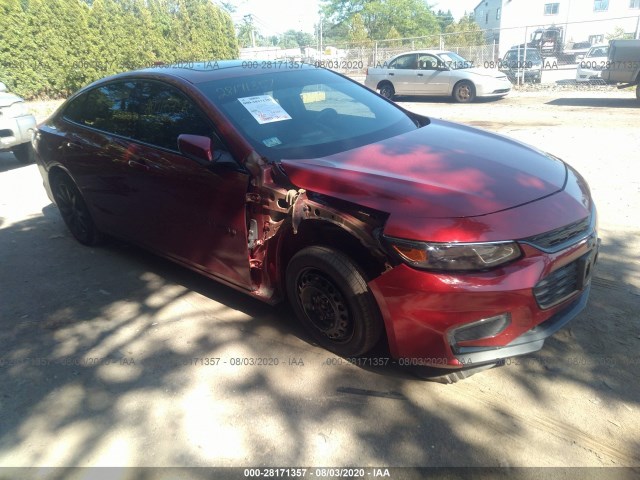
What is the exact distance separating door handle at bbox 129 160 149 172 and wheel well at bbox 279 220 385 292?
4.53ft

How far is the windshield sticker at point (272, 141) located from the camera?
3.16 metres

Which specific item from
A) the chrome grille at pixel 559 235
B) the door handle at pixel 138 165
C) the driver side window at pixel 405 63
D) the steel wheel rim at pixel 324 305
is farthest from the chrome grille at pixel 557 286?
the driver side window at pixel 405 63

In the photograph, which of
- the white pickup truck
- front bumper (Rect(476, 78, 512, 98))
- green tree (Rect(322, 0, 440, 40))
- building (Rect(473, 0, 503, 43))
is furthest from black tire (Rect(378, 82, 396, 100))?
building (Rect(473, 0, 503, 43))

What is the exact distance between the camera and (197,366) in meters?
3.13

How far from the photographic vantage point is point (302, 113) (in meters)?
3.58

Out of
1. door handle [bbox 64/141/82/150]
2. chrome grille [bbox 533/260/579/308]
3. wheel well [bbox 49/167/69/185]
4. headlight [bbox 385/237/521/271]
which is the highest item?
door handle [bbox 64/141/82/150]

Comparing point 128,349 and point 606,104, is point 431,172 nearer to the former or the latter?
point 128,349

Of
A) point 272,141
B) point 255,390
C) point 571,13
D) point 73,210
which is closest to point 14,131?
point 73,210

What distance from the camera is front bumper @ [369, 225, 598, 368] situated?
2.37m

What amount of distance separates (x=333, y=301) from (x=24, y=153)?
833 centimetres

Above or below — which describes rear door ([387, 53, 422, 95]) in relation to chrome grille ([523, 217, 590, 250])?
below

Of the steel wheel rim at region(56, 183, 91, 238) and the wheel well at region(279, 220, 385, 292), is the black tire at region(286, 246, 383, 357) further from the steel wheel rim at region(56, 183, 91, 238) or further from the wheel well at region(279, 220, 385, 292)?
the steel wheel rim at region(56, 183, 91, 238)

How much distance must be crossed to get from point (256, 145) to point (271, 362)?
135cm

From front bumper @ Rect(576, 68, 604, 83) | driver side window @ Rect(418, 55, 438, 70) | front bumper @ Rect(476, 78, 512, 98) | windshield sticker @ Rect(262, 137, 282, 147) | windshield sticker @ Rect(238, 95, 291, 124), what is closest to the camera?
windshield sticker @ Rect(262, 137, 282, 147)
